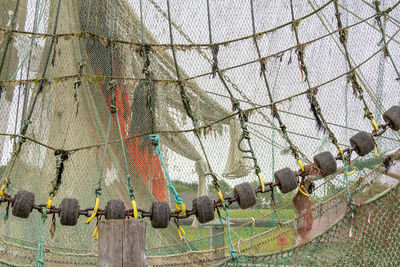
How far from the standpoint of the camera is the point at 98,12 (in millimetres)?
5270

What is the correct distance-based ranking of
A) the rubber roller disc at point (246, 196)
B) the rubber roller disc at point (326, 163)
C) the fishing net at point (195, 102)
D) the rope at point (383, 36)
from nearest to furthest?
the rubber roller disc at point (246, 196) → the rubber roller disc at point (326, 163) → the rope at point (383, 36) → the fishing net at point (195, 102)

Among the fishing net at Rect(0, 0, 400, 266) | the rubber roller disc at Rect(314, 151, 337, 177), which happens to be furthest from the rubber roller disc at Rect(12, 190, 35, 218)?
the rubber roller disc at Rect(314, 151, 337, 177)

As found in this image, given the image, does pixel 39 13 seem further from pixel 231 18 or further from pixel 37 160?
pixel 231 18

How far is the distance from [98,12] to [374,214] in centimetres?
381

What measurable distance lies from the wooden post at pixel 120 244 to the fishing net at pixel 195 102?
1219 mm

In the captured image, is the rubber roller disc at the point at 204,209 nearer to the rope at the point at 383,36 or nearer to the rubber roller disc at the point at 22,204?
the rubber roller disc at the point at 22,204

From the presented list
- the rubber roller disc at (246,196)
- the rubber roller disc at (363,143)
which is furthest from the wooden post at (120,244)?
the rubber roller disc at (363,143)

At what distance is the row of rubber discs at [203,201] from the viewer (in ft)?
9.32

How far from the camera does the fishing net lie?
13.6 feet

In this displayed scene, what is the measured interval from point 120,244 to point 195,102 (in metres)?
2.50

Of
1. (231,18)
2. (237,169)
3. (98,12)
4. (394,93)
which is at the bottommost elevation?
(237,169)

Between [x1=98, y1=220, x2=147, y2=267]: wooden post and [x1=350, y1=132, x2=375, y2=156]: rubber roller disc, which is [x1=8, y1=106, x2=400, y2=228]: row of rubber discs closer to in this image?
[x1=350, y1=132, x2=375, y2=156]: rubber roller disc

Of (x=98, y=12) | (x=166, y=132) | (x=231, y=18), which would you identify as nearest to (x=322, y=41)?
(x=231, y=18)

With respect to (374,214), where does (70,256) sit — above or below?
above
